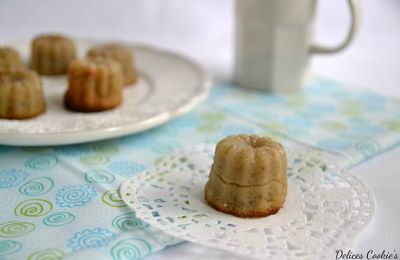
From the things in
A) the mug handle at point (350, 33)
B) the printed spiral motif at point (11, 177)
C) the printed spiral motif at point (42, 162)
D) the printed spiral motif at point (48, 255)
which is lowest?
the printed spiral motif at point (48, 255)

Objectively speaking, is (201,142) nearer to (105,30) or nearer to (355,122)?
(355,122)

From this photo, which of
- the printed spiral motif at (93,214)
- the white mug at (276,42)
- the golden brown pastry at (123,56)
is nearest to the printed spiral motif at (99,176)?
the printed spiral motif at (93,214)

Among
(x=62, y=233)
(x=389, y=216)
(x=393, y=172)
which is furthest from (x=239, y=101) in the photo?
(x=62, y=233)

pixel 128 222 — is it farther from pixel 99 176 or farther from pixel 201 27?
pixel 201 27

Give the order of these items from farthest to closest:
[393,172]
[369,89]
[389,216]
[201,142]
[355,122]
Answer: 1. [369,89]
2. [355,122]
3. [201,142]
4. [393,172]
5. [389,216]

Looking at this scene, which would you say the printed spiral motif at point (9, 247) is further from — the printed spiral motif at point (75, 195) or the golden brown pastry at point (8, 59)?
the golden brown pastry at point (8, 59)

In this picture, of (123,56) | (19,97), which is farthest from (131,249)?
(123,56)

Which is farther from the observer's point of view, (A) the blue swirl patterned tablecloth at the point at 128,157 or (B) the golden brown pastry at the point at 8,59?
(B) the golden brown pastry at the point at 8,59
